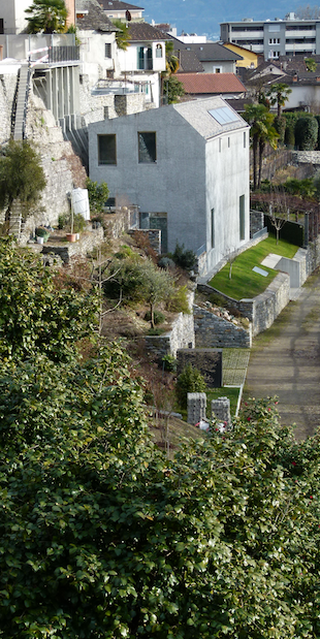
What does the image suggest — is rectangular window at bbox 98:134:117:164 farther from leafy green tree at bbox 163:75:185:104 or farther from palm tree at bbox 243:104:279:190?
leafy green tree at bbox 163:75:185:104

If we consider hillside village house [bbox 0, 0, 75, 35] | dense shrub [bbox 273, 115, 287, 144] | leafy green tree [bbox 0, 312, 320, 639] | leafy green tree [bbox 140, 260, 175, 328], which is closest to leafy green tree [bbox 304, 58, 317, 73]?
dense shrub [bbox 273, 115, 287, 144]

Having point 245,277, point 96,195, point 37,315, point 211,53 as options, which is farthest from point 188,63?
point 37,315

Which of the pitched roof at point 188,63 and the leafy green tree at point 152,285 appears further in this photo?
the pitched roof at point 188,63

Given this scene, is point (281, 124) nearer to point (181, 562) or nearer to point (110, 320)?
point (110, 320)

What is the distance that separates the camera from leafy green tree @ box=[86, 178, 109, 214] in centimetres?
3388

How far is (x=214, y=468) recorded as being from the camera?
8938 mm

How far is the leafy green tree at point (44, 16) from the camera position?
4044 cm

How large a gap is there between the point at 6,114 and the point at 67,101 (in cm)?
740

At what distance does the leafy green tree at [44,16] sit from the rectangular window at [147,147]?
9298 mm

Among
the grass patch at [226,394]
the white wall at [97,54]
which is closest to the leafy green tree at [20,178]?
the grass patch at [226,394]

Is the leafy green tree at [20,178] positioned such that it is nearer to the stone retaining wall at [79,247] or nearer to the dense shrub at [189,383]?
the stone retaining wall at [79,247]

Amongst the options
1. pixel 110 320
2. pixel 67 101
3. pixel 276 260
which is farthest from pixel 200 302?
pixel 67 101

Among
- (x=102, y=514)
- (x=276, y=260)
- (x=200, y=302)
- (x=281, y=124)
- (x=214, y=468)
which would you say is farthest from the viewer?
(x=281, y=124)

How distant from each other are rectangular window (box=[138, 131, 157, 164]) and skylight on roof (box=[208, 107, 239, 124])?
4.22 metres
